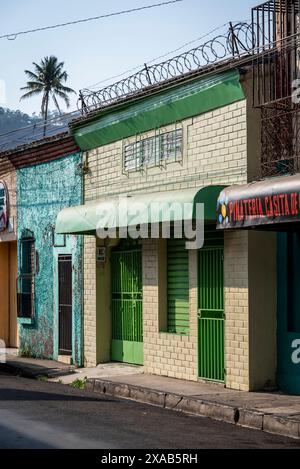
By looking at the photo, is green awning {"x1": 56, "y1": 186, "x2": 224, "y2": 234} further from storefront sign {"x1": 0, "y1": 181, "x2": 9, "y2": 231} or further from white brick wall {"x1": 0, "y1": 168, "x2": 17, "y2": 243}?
storefront sign {"x1": 0, "y1": 181, "x2": 9, "y2": 231}

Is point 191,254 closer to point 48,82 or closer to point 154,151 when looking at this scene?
point 154,151

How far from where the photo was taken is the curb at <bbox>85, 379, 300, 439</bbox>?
10.8 m

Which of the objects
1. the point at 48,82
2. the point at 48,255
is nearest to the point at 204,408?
the point at 48,255

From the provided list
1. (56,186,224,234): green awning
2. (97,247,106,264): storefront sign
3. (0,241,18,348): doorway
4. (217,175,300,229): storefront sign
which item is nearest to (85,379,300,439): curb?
(217,175,300,229): storefront sign

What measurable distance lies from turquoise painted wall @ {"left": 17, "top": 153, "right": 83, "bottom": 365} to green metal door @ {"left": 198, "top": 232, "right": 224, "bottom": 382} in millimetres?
4192

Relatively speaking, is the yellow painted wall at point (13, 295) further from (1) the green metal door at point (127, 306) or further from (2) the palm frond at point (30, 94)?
(2) the palm frond at point (30, 94)

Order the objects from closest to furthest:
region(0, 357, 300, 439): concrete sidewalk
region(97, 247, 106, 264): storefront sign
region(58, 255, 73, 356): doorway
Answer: region(0, 357, 300, 439): concrete sidewalk → region(97, 247, 106, 264): storefront sign → region(58, 255, 73, 356): doorway

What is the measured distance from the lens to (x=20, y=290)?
2109cm

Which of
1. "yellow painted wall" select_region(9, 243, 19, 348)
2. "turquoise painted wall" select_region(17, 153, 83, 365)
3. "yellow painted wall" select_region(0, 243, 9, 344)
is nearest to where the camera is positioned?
"turquoise painted wall" select_region(17, 153, 83, 365)

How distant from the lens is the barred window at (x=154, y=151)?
15445 mm

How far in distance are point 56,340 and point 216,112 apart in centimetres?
712

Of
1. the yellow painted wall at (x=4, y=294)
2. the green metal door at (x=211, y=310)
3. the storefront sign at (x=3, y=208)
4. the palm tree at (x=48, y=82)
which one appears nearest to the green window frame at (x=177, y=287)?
the green metal door at (x=211, y=310)

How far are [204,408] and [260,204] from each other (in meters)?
2.83
